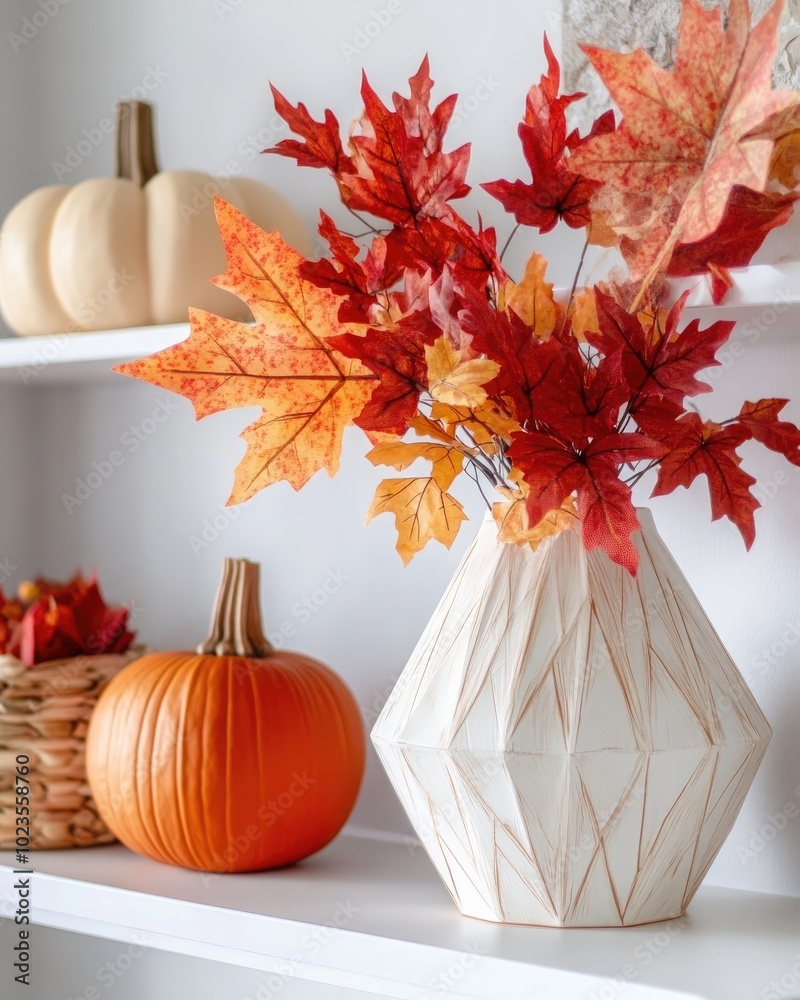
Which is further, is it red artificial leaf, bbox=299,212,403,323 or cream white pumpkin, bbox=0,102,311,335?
cream white pumpkin, bbox=0,102,311,335

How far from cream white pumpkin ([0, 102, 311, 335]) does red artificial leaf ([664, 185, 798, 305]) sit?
0.42 m

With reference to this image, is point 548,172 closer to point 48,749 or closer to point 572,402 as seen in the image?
point 572,402

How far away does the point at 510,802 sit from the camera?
693mm

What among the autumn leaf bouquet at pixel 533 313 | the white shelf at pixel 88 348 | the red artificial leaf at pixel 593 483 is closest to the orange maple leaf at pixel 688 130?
the autumn leaf bouquet at pixel 533 313

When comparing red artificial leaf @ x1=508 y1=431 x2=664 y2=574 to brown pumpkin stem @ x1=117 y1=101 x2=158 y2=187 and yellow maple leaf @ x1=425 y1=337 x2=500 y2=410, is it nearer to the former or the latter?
yellow maple leaf @ x1=425 y1=337 x2=500 y2=410

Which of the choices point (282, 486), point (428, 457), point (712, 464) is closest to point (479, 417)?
point (428, 457)

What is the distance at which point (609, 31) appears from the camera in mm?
866

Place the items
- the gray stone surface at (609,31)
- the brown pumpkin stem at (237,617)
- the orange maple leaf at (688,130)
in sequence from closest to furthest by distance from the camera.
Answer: the orange maple leaf at (688,130), the gray stone surface at (609,31), the brown pumpkin stem at (237,617)

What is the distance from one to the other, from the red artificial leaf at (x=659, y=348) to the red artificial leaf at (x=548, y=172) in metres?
0.09

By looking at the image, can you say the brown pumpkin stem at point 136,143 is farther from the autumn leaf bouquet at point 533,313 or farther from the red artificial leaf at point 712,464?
the red artificial leaf at point 712,464

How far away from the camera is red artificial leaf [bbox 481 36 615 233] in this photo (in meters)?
0.69

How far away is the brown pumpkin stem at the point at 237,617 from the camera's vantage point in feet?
3.18

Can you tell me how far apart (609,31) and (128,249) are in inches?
17.1

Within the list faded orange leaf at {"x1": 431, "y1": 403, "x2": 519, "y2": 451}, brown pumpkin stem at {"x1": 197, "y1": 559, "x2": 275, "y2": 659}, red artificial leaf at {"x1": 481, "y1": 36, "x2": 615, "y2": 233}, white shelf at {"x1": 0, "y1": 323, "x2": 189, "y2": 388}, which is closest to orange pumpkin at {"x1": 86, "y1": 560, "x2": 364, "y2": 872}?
brown pumpkin stem at {"x1": 197, "y1": 559, "x2": 275, "y2": 659}
